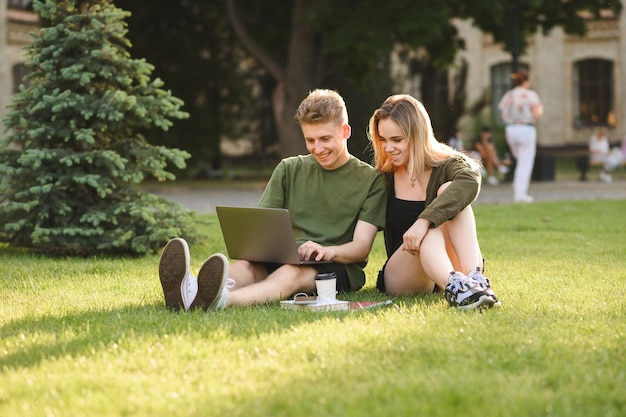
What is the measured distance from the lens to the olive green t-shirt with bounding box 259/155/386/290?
233 inches

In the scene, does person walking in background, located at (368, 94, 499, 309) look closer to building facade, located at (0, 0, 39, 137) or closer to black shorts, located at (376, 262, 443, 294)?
black shorts, located at (376, 262, 443, 294)

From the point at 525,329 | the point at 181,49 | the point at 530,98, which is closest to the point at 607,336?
the point at 525,329

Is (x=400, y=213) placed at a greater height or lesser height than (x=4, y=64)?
lesser

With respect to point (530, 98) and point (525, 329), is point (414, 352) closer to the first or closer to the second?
point (525, 329)

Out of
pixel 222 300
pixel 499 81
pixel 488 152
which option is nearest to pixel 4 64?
pixel 488 152

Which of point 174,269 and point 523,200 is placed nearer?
point 174,269

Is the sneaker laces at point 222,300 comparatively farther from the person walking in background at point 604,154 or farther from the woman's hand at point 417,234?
the person walking in background at point 604,154

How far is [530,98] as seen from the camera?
15.5m

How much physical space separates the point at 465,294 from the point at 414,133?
1.12 metres

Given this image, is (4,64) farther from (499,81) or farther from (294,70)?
(499,81)

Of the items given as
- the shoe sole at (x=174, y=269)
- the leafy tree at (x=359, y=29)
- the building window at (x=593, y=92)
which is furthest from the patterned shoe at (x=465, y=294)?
the building window at (x=593, y=92)

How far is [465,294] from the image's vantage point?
5043mm

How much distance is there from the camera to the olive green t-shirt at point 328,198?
19.5ft

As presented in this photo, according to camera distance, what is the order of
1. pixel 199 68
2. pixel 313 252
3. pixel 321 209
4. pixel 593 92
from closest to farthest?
pixel 313 252, pixel 321 209, pixel 199 68, pixel 593 92
